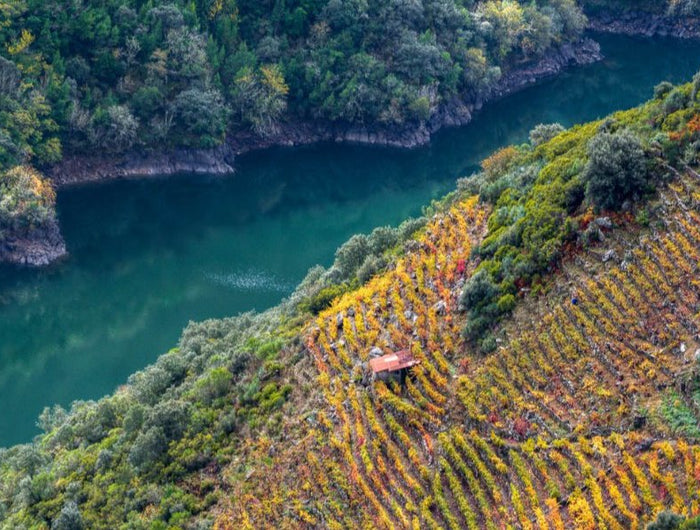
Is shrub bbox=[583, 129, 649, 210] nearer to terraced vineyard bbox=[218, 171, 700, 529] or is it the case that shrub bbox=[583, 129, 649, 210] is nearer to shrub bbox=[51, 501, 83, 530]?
terraced vineyard bbox=[218, 171, 700, 529]

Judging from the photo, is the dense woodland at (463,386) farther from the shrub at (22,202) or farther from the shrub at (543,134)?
the shrub at (22,202)

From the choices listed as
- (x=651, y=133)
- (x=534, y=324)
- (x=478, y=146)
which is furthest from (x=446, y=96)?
(x=534, y=324)

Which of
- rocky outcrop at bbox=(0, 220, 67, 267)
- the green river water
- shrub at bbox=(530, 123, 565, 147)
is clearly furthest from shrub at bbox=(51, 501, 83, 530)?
rocky outcrop at bbox=(0, 220, 67, 267)

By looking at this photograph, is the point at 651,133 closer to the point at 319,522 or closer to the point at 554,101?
the point at 319,522

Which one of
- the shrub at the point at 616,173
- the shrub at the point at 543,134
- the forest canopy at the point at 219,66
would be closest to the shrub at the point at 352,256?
the shrub at the point at 543,134

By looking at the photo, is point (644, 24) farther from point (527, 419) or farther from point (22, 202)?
point (527, 419)

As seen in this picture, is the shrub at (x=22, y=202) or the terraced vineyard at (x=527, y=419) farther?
the shrub at (x=22, y=202)
